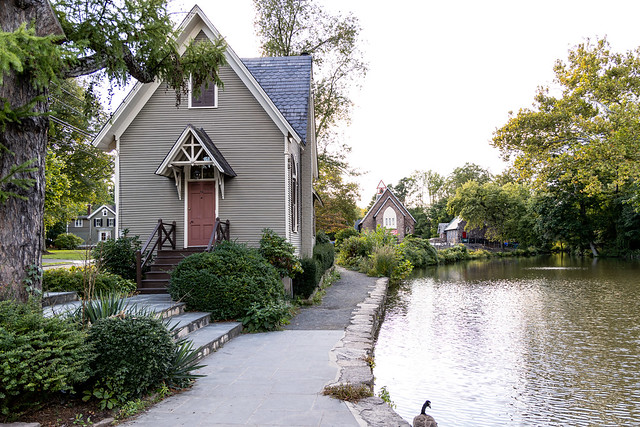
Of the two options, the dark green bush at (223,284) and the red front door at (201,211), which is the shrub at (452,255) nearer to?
the red front door at (201,211)

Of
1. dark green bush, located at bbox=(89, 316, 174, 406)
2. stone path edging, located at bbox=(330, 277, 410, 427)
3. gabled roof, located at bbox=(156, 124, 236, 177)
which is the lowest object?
stone path edging, located at bbox=(330, 277, 410, 427)

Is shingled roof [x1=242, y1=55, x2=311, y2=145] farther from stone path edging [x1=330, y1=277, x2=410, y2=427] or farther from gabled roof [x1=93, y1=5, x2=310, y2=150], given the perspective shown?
stone path edging [x1=330, y1=277, x2=410, y2=427]

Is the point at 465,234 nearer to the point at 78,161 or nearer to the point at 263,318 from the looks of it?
the point at 78,161

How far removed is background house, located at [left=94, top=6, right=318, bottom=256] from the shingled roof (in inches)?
39.0

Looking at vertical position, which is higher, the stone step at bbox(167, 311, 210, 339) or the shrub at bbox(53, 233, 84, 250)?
the shrub at bbox(53, 233, 84, 250)

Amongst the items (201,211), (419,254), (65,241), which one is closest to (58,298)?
(201,211)

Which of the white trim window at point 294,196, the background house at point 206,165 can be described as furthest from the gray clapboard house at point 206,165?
the white trim window at point 294,196

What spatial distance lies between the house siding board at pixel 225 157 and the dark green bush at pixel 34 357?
9.20 m

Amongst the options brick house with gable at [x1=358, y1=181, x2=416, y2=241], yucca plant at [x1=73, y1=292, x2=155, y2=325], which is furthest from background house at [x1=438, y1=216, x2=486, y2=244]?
yucca plant at [x1=73, y1=292, x2=155, y2=325]

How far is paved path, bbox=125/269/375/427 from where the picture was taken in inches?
185

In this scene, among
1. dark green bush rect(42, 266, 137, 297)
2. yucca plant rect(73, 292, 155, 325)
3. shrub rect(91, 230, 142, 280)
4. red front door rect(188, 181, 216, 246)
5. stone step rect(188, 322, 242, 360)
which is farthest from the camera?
red front door rect(188, 181, 216, 246)

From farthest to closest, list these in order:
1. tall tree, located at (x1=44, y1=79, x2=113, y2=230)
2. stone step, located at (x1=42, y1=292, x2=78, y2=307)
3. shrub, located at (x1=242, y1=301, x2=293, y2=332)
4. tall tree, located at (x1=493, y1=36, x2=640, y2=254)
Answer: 1. tall tree, located at (x1=44, y1=79, x2=113, y2=230)
2. tall tree, located at (x1=493, y1=36, x2=640, y2=254)
3. shrub, located at (x1=242, y1=301, x2=293, y2=332)
4. stone step, located at (x1=42, y1=292, x2=78, y2=307)

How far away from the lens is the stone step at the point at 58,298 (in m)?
8.88

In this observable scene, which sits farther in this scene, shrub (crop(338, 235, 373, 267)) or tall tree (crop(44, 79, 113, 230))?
shrub (crop(338, 235, 373, 267))
